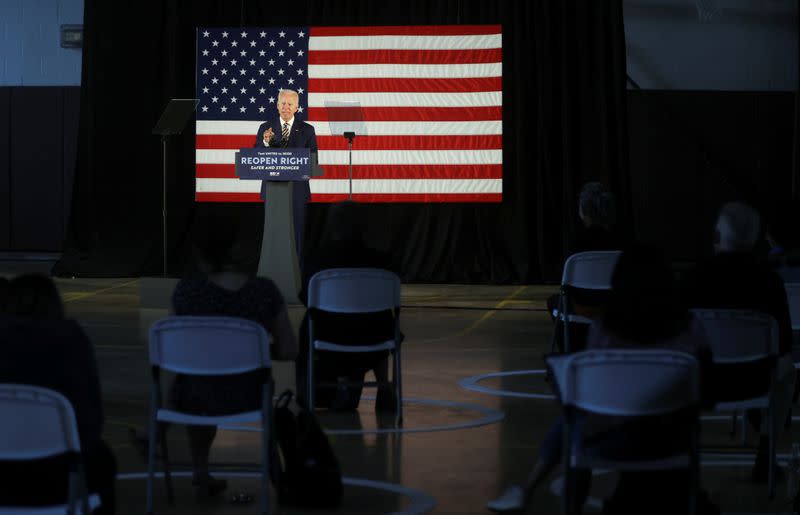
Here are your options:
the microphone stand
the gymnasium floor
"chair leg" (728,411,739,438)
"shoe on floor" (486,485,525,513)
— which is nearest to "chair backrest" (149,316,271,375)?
the gymnasium floor

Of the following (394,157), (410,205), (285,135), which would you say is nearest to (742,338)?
(285,135)

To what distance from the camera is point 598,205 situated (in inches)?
287

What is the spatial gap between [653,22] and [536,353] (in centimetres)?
774

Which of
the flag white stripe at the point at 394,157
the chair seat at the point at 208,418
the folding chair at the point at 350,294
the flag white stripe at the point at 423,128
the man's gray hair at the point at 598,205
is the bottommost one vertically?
the chair seat at the point at 208,418

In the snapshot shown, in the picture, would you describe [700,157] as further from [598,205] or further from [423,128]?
[598,205]

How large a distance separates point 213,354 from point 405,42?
10630 millimetres

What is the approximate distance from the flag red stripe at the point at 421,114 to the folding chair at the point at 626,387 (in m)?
11.0

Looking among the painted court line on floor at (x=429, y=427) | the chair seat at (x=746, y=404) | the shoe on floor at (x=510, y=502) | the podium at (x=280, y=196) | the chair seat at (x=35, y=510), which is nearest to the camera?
the chair seat at (x=35, y=510)

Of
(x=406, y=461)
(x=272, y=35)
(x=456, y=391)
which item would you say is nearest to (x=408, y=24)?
(x=272, y=35)

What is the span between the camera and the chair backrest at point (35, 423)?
327cm

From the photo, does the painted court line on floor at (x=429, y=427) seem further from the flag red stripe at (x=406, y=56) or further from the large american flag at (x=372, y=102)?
the flag red stripe at (x=406, y=56)

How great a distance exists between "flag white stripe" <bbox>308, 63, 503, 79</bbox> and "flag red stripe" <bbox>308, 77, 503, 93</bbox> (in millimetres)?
44

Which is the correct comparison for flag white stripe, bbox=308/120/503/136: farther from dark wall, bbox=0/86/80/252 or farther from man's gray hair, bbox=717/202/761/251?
man's gray hair, bbox=717/202/761/251

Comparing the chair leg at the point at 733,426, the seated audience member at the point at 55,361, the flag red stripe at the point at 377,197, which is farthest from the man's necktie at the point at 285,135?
the seated audience member at the point at 55,361
